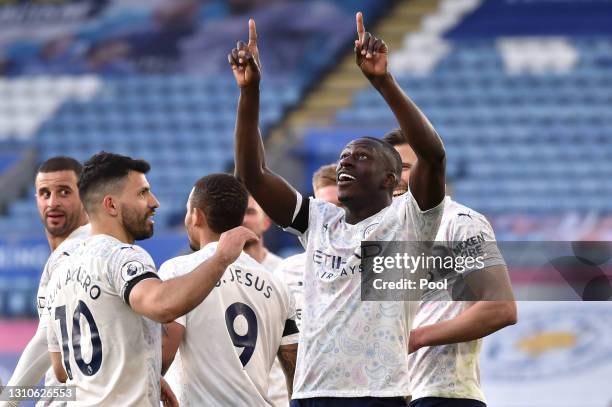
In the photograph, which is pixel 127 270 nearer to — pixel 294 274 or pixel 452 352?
pixel 452 352

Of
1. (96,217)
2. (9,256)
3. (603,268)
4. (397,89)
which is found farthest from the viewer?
(9,256)

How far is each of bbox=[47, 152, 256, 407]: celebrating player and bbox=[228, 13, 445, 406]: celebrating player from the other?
1.12ft

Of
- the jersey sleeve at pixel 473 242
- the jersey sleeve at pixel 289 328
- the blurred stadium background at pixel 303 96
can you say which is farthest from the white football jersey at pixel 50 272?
the blurred stadium background at pixel 303 96

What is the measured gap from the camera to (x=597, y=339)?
1023cm

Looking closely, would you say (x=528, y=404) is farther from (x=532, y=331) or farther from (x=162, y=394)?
(x=162, y=394)

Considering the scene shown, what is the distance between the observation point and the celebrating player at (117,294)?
4039 millimetres

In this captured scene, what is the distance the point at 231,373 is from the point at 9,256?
11139 mm

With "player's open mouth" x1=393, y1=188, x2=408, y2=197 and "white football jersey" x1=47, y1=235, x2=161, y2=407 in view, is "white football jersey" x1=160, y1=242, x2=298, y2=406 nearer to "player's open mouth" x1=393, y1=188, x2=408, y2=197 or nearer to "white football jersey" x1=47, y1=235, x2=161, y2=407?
"white football jersey" x1=47, y1=235, x2=161, y2=407

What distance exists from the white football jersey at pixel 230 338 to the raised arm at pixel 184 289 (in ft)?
A: 2.18

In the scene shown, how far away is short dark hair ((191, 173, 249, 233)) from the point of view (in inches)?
194

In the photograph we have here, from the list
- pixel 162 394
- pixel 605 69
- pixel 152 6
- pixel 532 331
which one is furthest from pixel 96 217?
pixel 152 6

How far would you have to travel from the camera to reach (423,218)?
4.16 meters

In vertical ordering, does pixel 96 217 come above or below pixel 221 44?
below

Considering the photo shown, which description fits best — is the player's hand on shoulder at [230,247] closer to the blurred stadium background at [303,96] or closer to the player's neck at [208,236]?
the player's neck at [208,236]
